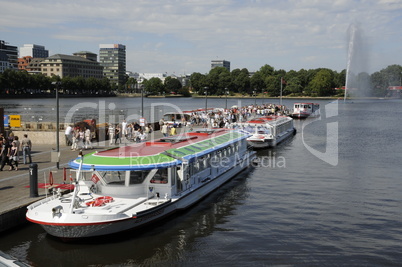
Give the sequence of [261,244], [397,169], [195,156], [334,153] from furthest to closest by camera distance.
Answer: [334,153]
[397,169]
[195,156]
[261,244]

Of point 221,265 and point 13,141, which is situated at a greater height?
point 13,141

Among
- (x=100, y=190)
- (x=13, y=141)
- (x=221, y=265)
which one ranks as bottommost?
(x=221, y=265)

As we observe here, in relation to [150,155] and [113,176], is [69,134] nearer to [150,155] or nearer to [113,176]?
Result: [113,176]

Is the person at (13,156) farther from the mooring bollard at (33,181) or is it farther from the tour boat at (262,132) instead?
the tour boat at (262,132)

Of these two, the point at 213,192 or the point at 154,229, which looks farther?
the point at 213,192

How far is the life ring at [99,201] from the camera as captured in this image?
16.6 meters

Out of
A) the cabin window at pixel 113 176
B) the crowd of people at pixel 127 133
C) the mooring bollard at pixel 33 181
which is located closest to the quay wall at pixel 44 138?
the crowd of people at pixel 127 133

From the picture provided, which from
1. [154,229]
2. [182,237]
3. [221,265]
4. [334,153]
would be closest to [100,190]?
[154,229]

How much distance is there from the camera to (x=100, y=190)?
18.3m

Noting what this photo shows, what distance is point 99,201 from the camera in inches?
664

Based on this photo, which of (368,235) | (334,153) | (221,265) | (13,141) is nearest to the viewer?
(221,265)

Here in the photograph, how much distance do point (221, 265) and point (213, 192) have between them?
392 inches

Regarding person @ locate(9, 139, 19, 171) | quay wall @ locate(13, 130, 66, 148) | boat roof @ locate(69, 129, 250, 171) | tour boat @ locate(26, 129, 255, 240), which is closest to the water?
tour boat @ locate(26, 129, 255, 240)

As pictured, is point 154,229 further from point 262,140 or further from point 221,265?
point 262,140
